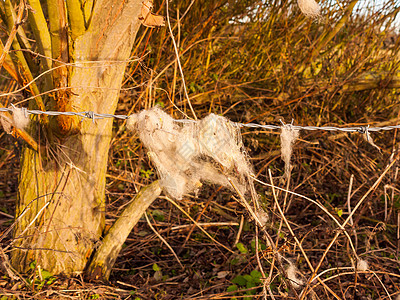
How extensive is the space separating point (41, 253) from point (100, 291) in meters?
0.48

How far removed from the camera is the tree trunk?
2133 millimetres

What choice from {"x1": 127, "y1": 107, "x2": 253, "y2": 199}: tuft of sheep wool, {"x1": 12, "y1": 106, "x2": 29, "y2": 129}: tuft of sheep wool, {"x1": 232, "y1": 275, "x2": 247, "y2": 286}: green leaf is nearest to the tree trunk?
{"x1": 12, "y1": 106, "x2": 29, "y2": 129}: tuft of sheep wool

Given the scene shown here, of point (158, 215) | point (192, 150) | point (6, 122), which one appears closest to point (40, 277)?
point (6, 122)

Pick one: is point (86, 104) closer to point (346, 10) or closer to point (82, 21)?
point (82, 21)

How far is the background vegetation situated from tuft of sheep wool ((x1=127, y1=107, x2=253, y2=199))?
1399 mm

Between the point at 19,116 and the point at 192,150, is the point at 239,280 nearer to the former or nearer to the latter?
the point at 192,150

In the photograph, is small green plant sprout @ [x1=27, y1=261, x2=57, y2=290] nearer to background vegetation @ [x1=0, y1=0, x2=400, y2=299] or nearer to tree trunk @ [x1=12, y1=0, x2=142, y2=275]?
tree trunk @ [x1=12, y1=0, x2=142, y2=275]

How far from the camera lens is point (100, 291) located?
239 cm

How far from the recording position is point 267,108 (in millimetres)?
4203

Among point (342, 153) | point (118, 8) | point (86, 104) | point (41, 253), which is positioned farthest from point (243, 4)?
point (41, 253)

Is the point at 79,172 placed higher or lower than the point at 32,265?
higher

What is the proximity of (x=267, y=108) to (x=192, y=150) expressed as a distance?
2.68 m

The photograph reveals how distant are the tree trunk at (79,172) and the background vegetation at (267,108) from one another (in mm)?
658

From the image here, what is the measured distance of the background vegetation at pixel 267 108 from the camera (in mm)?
3244
